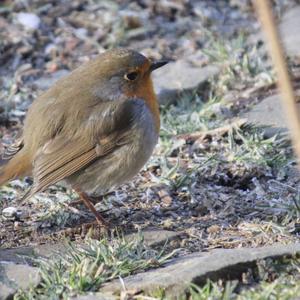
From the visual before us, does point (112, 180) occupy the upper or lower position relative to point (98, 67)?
lower

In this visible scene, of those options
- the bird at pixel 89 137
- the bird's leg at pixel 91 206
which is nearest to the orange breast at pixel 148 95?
the bird at pixel 89 137

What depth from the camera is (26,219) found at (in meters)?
4.50

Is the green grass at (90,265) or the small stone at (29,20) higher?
the small stone at (29,20)

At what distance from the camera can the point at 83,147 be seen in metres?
4.47

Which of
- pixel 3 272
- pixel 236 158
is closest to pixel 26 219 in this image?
pixel 3 272

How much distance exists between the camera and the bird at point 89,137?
4.46m

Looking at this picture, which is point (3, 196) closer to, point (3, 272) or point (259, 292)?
point (3, 272)

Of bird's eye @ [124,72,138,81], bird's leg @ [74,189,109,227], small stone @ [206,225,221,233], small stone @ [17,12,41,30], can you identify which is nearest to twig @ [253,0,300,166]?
small stone @ [206,225,221,233]

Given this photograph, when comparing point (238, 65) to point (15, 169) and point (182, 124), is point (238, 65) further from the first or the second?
point (15, 169)

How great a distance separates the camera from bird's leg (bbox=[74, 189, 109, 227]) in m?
4.34

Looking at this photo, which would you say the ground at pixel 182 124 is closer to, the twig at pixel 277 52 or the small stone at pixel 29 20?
the small stone at pixel 29 20

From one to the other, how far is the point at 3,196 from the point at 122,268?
1409mm

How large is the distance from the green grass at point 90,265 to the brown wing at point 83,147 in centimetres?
57

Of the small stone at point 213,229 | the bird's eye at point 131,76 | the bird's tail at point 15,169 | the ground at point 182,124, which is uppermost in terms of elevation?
the bird's eye at point 131,76
